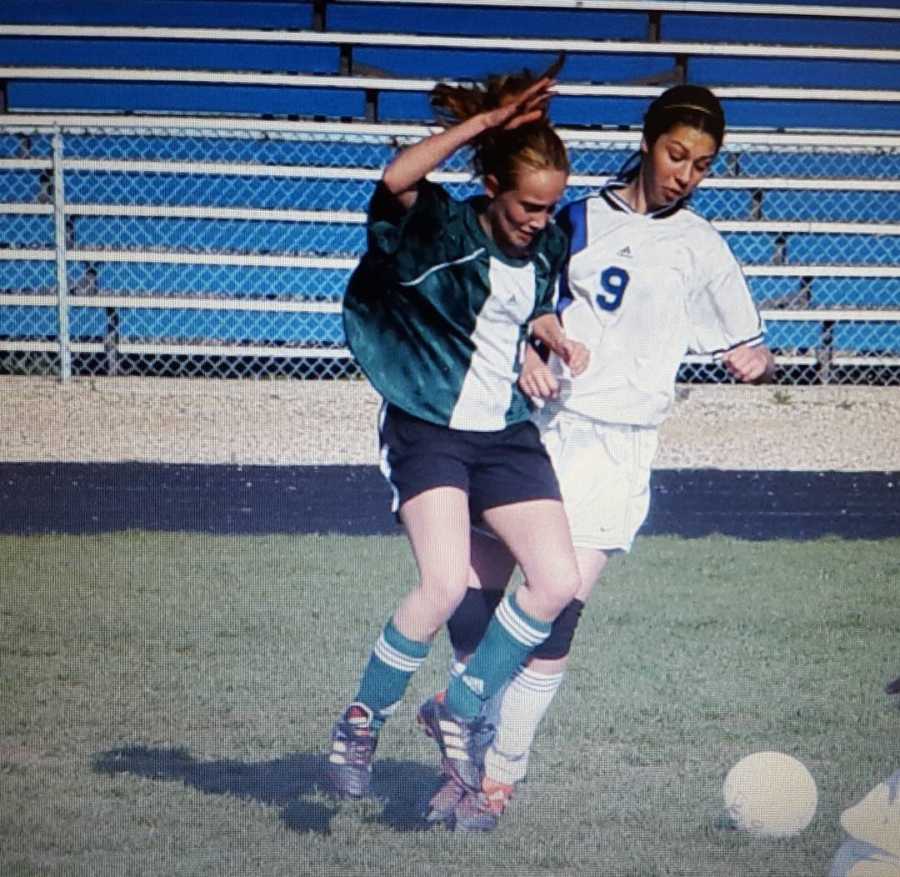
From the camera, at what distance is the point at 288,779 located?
7.17ft

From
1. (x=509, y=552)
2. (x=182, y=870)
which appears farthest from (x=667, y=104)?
(x=182, y=870)

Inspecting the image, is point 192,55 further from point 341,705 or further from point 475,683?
point 475,683

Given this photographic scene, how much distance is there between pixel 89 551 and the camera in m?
4.14

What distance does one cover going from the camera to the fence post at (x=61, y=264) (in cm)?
560

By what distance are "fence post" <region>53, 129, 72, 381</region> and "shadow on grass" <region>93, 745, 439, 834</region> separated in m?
3.47

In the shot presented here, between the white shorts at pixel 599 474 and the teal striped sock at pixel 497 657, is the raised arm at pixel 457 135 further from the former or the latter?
the teal striped sock at pixel 497 657

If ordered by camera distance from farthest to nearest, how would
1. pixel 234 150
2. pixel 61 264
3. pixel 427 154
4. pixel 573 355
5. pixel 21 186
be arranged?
pixel 234 150, pixel 21 186, pixel 61 264, pixel 573 355, pixel 427 154

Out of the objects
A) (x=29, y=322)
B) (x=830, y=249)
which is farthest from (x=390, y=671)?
(x=830, y=249)

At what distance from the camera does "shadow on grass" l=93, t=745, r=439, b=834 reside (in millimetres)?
2018

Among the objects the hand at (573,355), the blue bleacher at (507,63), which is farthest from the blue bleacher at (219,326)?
the hand at (573,355)

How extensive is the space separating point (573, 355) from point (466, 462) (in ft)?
0.64

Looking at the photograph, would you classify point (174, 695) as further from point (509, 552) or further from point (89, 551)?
point (89, 551)

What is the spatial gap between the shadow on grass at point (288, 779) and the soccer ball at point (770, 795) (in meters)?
0.40

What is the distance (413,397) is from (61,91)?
14.6ft
